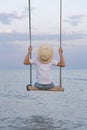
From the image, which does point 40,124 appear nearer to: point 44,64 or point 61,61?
point 44,64

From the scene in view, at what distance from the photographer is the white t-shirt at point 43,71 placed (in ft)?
39.4

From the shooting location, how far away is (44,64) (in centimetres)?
1205

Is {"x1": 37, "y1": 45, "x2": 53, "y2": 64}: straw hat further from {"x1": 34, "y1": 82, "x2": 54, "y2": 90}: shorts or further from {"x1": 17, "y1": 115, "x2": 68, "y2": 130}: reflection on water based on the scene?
{"x1": 17, "y1": 115, "x2": 68, "y2": 130}: reflection on water

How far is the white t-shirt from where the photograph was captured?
12008 mm

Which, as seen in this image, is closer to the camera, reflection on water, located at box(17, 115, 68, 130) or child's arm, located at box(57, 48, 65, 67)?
child's arm, located at box(57, 48, 65, 67)

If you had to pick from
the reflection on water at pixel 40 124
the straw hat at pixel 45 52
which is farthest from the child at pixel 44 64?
the reflection on water at pixel 40 124

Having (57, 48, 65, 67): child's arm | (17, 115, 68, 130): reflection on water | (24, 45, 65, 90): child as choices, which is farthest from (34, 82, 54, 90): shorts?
(17, 115, 68, 130): reflection on water

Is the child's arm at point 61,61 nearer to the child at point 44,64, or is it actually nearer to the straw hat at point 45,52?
the child at point 44,64

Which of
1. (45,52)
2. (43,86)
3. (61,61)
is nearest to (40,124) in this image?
(43,86)

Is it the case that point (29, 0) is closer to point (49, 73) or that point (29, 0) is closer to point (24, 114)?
point (49, 73)

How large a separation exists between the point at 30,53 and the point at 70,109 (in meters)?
46.1

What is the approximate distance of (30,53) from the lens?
38.5 ft

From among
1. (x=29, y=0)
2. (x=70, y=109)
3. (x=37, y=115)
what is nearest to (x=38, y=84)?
(x=29, y=0)

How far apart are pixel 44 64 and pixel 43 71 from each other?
8.6 inches
